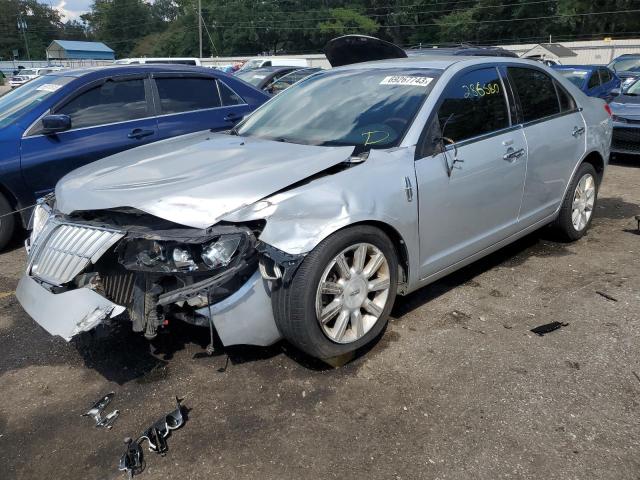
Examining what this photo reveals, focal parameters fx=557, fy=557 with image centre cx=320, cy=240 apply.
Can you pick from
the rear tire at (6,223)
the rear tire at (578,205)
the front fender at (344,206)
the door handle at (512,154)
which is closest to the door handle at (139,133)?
the rear tire at (6,223)

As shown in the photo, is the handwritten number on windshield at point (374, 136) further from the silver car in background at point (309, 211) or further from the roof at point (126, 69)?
the roof at point (126, 69)

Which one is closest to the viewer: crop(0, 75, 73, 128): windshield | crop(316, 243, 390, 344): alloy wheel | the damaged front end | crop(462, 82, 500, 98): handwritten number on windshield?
the damaged front end

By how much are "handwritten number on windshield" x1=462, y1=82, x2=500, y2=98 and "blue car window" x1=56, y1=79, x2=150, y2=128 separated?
11.3ft

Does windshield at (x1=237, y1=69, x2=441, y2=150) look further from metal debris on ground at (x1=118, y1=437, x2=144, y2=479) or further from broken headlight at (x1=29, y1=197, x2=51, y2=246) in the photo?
metal debris on ground at (x1=118, y1=437, x2=144, y2=479)

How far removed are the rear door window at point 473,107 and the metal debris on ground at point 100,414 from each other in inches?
97.5

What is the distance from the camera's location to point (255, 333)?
2.88 m

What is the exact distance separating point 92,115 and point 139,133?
46 cm

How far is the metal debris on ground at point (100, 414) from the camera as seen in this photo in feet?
8.89

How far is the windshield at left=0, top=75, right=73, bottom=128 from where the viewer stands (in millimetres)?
5273

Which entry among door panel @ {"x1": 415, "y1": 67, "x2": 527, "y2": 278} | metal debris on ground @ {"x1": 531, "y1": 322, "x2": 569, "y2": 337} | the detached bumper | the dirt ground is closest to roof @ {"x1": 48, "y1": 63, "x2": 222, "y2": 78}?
the dirt ground

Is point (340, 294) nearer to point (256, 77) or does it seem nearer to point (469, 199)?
point (469, 199)

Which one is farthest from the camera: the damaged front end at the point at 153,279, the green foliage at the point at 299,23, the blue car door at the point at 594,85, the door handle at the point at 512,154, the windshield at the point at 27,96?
the green foliage at the point at 299,23

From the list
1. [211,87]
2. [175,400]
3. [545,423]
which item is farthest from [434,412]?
[211,87]

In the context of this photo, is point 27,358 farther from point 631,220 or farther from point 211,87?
point 631,220
